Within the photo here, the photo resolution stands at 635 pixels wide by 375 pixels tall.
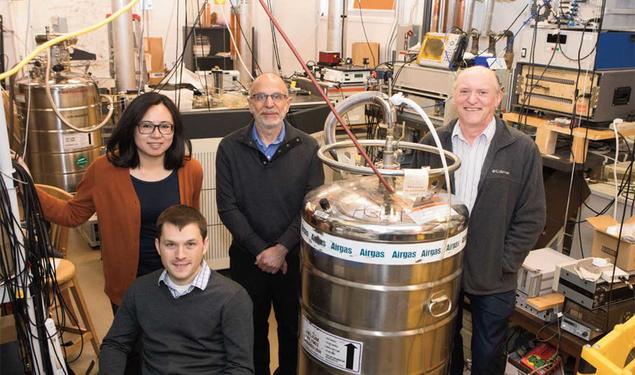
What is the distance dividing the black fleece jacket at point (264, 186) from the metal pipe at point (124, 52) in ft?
6.29

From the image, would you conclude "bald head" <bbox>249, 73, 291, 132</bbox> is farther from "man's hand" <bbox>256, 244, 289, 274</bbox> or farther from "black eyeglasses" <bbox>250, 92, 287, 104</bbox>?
"man's hand" <bbox>256, 244, 289, 274</bbox>

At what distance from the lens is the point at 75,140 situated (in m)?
3.50

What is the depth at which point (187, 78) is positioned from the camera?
375cm

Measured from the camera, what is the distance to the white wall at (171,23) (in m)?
5.27

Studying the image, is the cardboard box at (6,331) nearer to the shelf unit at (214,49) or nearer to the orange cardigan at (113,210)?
the orange cardigan at (113,210)

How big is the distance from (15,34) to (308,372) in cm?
491

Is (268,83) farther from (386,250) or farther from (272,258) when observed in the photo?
(386,250)

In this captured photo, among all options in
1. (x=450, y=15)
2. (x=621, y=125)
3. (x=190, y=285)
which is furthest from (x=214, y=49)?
(x=190, y=285)

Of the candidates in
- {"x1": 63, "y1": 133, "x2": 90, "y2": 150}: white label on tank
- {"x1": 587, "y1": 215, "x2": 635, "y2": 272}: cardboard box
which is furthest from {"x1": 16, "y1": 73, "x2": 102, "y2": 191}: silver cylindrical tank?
{"x1": 587, "y1": 215, "x2": 635, "y2": 272}: cardboard box

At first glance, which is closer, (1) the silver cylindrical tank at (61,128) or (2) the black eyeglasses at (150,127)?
(2) the black eyeglasses at (150,127)

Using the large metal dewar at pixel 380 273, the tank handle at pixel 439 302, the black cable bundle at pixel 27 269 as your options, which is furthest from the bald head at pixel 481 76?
the black cable bundle at pixel 27 269

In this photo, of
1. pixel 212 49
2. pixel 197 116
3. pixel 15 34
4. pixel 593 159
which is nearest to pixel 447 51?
pixel 593 159

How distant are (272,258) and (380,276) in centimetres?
62

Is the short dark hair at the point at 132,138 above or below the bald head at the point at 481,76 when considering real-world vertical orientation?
below
